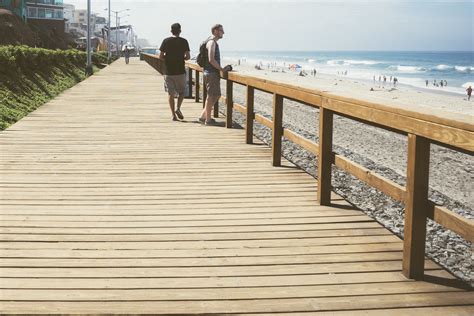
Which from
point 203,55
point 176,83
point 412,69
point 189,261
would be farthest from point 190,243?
point 412,69

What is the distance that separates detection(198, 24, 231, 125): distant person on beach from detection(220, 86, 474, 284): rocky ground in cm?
154

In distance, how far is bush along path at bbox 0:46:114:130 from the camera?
14.0 metres

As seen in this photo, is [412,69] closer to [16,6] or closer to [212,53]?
[16,6]

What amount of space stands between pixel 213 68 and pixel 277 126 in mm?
3284

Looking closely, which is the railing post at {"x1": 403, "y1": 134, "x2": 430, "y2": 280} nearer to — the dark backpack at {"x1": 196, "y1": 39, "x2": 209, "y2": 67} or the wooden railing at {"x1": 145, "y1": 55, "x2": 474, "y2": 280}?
the wooden railing at {"x1": 145, "y1": 55, "x2": 474, "y2": 280}

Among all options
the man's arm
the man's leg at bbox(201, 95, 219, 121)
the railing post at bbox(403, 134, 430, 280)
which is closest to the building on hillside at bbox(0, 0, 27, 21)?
the man's leg at bbox(201, 95, 219, 121)

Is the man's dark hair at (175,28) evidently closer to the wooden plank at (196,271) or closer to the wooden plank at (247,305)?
the wooden plank at (196,271)

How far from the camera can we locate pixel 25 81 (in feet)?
56.5

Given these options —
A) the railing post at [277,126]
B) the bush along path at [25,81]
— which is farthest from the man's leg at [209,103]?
the bush along path at [25,81]

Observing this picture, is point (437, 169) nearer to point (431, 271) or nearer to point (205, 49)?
point (205, 49)

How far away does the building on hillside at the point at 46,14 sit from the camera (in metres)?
75.1

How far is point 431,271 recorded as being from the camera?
3537 millimetres

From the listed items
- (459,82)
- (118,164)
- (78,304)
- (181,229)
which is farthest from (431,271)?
(459,82)

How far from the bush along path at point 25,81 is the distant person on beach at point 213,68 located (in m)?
4.31
